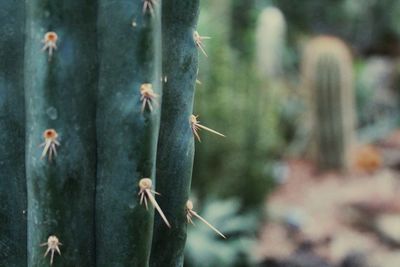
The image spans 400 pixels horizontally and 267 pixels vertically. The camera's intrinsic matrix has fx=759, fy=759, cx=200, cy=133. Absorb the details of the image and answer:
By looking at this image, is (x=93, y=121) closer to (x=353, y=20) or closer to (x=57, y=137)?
(x=57, y=137)

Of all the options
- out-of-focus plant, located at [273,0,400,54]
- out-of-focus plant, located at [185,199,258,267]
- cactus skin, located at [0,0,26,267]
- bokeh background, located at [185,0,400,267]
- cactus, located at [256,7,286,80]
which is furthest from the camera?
out-of-focus plant, located at [273,0,400,54]

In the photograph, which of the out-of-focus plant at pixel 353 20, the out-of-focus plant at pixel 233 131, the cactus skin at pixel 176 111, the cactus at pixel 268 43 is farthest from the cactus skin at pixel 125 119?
the out-of-focus plant at pixel 353 20

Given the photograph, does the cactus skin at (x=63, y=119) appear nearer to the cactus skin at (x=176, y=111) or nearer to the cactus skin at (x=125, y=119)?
the cactus skin at (x=125, y=119)

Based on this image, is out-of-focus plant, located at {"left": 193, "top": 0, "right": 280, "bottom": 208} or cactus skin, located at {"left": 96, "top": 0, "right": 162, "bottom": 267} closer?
cactus skin, located at {"left": 96, "top": 0, "right": 162, "bottom": 267}

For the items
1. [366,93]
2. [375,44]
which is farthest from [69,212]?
[375,44]

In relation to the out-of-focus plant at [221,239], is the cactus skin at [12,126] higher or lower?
higher

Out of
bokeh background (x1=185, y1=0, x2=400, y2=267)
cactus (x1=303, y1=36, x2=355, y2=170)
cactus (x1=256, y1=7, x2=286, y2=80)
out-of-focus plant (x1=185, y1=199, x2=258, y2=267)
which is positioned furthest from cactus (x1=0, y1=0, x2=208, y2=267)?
cactus (x1=256, y1=7, x2=286, y2=80)

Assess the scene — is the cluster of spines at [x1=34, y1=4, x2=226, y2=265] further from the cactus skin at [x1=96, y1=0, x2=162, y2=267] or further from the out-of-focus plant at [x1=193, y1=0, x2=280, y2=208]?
the out-of-focus plant at [x1=193, y1=0, x2=280, y2=208]
